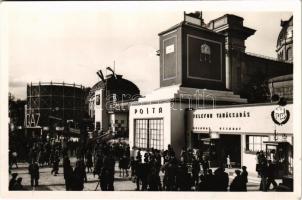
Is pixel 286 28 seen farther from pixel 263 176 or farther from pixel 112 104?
pixel 112 104

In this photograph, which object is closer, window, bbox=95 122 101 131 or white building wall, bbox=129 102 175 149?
white building wall, bbox=129 102 175 149

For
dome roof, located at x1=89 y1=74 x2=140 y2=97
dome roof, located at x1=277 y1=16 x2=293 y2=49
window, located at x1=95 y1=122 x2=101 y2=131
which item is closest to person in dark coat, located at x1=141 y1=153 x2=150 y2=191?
dome roof, located at x1=277 y1=16 x2=293 y2=49

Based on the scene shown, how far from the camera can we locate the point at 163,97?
53.4ft

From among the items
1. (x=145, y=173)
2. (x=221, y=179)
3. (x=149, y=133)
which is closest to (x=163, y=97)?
(x=149, y=133)

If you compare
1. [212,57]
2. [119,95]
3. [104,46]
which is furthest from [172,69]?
[119,95]

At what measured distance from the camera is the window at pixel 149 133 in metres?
16.0

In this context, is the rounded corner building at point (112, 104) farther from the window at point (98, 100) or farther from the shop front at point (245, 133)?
the shop front at point (245, 133)

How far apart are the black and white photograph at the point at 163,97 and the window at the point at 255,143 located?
0.04 metres

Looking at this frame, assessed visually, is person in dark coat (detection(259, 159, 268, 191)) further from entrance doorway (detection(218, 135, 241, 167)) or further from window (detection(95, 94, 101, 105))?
window (detection(95, 94, 101, 105))

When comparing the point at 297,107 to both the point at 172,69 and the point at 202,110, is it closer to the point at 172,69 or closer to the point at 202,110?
the point at 202,110

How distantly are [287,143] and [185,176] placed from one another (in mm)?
3853

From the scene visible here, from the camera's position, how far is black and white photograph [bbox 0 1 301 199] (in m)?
9.52

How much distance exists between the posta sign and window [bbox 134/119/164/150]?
165 centimetres

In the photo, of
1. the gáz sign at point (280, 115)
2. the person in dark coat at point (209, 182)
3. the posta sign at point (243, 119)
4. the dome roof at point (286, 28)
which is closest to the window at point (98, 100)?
the posta sign at point (243, 119)
